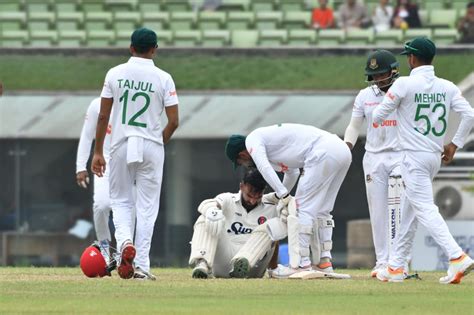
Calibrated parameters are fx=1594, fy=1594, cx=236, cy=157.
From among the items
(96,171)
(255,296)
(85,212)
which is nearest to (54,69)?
(85,212)

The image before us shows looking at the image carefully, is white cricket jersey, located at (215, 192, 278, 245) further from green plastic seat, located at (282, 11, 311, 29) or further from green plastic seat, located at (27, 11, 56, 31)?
green plastic seat, located at (27, 11, 56, 31)

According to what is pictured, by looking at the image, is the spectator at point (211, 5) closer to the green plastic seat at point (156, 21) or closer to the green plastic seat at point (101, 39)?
the green plastic seat at point (156, 21)

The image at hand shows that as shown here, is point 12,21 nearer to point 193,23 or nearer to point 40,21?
point 40,21

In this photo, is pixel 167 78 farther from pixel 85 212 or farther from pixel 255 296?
pixel 85 212

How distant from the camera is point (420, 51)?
1398 centimetres

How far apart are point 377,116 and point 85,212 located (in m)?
14.5

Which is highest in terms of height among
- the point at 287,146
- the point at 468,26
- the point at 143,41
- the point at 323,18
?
the point at 143,41

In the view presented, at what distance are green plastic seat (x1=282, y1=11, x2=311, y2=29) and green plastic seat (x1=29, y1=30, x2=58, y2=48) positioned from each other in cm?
433

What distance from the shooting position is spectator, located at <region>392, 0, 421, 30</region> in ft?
95.9

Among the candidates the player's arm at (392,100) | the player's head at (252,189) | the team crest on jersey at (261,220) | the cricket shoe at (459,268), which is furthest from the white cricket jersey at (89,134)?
the cricket shoe at (459,268)

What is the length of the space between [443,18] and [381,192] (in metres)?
15.1

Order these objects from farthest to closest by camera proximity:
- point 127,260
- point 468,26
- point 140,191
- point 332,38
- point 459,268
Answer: point 332,38
point 468,26
point 140,191
point 127,260
point 459,268

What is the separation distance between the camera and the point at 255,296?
12281 mm

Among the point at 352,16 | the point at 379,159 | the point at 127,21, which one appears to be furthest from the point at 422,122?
the point at 127,21
